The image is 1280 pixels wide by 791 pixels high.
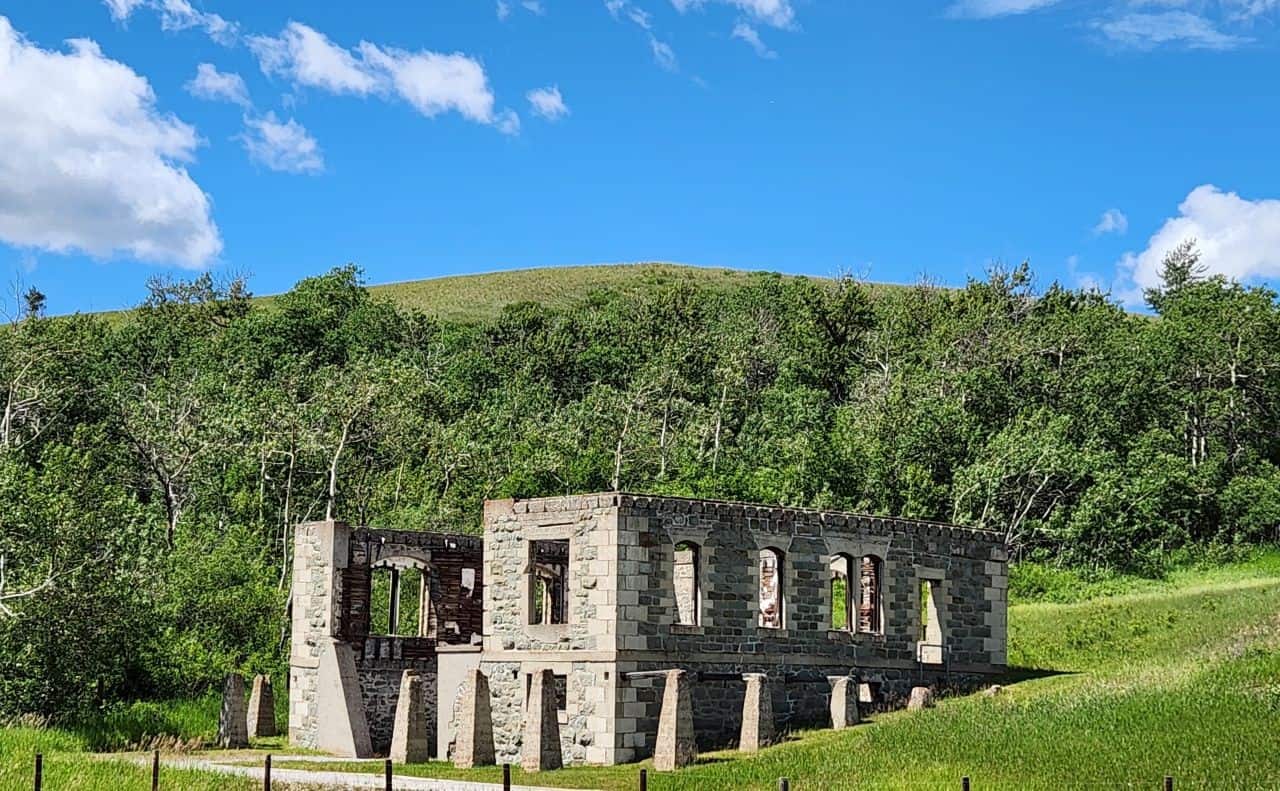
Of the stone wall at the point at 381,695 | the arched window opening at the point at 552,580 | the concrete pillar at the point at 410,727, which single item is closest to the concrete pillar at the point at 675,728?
the concrete pillar at the point at 410,727

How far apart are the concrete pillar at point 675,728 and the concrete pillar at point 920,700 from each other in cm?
681

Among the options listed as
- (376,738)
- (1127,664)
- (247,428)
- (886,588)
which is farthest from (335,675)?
(247,428)

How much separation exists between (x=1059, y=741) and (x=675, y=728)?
682 cm

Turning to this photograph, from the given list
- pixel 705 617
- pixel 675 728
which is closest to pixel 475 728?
pixel 675 728

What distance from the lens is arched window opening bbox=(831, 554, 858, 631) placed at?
3594cm

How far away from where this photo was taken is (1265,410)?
2704 inches

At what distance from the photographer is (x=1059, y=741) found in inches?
1015

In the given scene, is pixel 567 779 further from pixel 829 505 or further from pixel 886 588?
pixel 829 505

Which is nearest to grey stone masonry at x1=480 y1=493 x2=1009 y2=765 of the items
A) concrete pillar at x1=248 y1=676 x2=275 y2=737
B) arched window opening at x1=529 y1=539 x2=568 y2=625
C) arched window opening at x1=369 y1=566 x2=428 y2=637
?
arched window opening at x1=529 y1=539 x2=568 y2=625

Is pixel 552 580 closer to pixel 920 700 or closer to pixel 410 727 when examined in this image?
pixel 410 727

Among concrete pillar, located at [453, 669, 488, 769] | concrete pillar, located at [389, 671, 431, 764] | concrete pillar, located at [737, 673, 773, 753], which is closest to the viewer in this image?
concrete pillar, located at [737, 673, 773, 753]

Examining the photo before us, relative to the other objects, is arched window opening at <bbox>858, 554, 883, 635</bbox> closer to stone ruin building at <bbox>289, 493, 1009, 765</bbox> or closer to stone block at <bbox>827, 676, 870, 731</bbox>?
stone ruin building at <bbox>289, 493, 1009, 765</bbox>

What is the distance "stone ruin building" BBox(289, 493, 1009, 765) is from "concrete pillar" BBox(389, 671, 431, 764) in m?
1.48

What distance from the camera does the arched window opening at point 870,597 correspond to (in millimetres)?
35875
